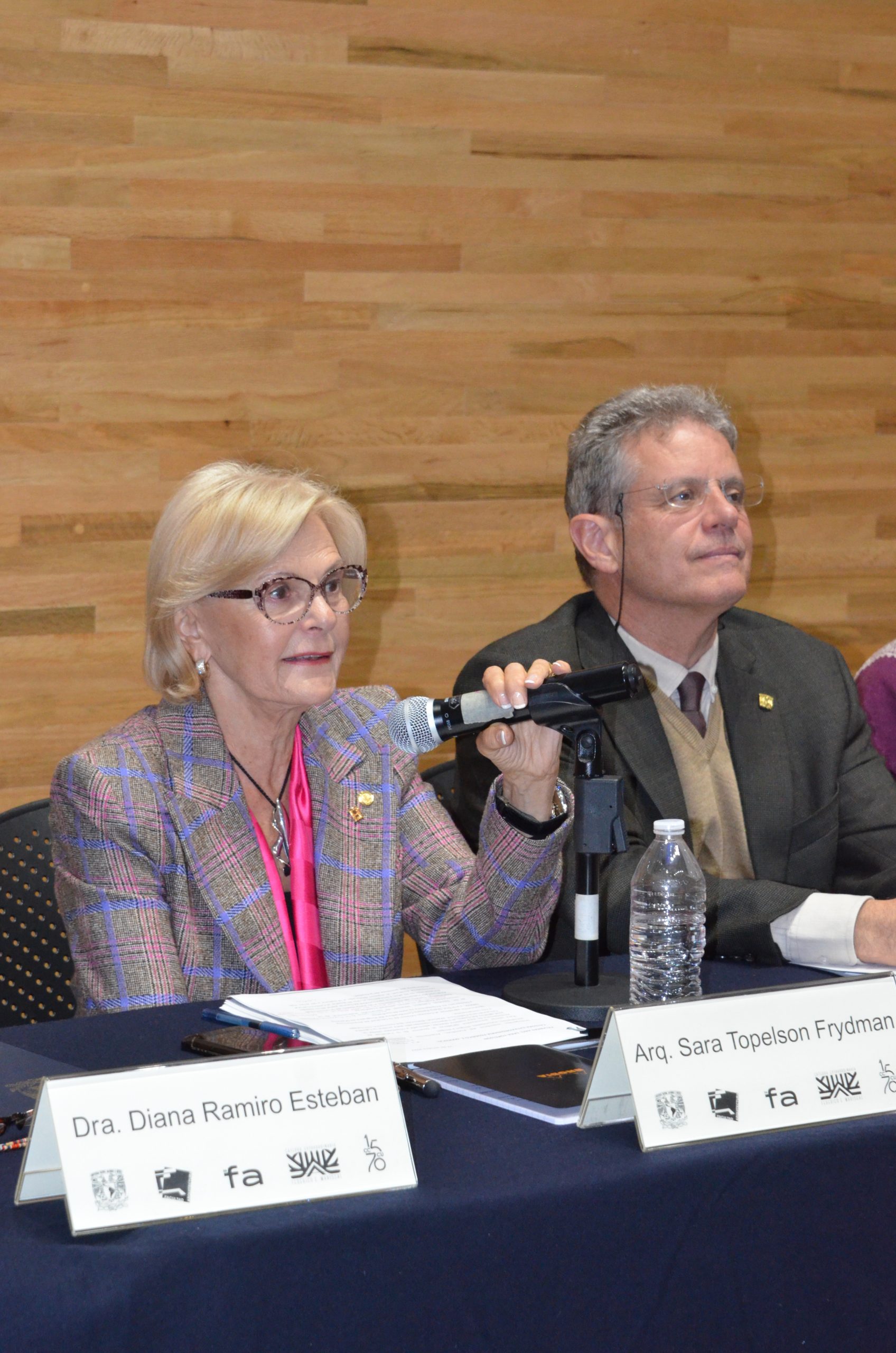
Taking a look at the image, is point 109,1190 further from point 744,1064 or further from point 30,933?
point 30,933

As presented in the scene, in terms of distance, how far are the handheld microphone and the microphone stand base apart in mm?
317

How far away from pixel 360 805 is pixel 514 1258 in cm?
102

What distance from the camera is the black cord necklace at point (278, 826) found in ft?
7.27

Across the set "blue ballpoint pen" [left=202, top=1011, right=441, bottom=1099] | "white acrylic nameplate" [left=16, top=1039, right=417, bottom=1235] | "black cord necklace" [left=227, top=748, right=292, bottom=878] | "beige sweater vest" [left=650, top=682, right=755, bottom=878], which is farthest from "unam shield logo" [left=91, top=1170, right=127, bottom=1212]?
"beige sweater vest" [left=650, top=682, right=755, bottom=878]

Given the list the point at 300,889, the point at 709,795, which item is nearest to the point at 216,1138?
the point at 300,889

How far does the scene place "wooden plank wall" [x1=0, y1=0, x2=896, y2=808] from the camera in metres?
3.43

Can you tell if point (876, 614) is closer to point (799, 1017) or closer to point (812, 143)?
point (812, 143)

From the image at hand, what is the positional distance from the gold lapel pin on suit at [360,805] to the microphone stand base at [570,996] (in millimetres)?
414

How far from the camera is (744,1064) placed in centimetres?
141

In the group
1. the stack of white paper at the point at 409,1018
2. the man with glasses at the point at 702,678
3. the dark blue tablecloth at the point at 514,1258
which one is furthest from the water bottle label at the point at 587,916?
the man with glasses at the point at 702,678

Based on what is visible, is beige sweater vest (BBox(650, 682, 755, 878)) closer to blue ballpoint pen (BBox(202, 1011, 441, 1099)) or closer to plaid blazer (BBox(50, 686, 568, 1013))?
plaid blazer (BBox(50, 686, 568, 1013))

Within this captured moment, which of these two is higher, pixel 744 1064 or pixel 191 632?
pixel 191 632

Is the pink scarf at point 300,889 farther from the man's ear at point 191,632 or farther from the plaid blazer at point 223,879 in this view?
the man's ear at point 191,632

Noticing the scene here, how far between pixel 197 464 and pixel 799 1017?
2460mm
